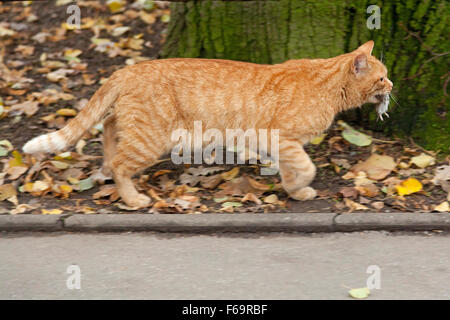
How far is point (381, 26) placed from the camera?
255 inches

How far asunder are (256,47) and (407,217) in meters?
2.55

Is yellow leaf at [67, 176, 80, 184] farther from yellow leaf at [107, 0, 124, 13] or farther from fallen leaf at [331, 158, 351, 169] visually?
yellow leaf at [107, 0, 124, 13]

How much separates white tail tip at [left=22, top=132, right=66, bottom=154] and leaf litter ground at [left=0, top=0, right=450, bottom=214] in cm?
60

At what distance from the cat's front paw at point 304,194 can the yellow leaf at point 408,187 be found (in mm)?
757

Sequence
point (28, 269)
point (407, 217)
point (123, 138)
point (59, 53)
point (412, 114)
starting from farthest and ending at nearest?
1. point (59, 53)
2. point (412, 114)
3. point (123, 138)
4. point (407, 217)
5. point (28, 269)

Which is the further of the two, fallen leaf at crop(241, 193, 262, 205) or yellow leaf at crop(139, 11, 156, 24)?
yellow leaf at crop(139, 11, 156, 24)

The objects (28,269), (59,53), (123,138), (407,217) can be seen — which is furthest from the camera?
(59,53)

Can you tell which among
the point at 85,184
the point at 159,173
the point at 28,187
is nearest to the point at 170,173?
the point at 159,173

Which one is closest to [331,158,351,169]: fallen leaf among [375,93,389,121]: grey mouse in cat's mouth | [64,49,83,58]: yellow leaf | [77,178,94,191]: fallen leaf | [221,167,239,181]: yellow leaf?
[375,93,389,121]: grey mouse in cat's mouth

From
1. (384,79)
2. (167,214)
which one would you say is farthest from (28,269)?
(384,79)

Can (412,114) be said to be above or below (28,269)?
above

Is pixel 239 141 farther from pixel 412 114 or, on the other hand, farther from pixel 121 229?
pixel 412 114

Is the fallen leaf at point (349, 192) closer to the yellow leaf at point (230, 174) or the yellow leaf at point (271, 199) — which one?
the yellow leaf at point (271, 199)

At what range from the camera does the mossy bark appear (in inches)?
249
